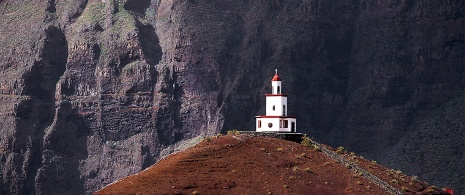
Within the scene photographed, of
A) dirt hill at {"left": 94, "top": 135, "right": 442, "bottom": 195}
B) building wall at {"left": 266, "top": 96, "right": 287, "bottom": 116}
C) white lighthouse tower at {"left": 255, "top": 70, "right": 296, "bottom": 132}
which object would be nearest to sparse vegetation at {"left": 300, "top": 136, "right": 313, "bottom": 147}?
dirt hill at {"left": 94, "top": 135, "right": 442, "bottom": 195}

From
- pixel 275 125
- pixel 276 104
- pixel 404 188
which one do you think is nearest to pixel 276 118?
pixel 275 125

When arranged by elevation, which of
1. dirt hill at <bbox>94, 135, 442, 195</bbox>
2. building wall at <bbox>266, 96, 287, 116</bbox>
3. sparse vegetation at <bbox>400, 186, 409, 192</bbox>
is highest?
building wall at <bbox>266, 96, 287, 116</bbox>

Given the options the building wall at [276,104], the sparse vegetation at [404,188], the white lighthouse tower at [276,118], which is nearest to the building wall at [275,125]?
the white lighthouse tower at [276,118]

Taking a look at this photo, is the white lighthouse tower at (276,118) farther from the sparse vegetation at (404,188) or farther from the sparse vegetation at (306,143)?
the sparse vegetation at (404,188)

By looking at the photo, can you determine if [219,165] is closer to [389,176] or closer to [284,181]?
[284,181]

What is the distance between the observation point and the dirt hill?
138250 mm

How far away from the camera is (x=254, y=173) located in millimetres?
142500

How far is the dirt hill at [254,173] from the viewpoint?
13825cm

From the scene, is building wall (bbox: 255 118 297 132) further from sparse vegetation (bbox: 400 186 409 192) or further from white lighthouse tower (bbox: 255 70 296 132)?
sparse vegetation (bbox: 400 186 409 192)

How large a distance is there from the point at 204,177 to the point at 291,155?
33.1ft

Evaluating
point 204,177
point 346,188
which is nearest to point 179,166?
point 204,177

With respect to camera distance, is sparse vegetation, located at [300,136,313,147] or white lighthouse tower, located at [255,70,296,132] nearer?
sparse vegetation, located at [300,136,313,147]

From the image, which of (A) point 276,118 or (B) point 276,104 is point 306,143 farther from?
(B) point 276,104

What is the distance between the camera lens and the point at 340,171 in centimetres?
14762
